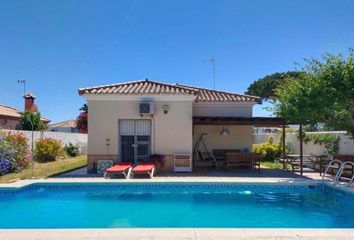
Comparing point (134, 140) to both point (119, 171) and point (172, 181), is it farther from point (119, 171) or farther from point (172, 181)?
point (172, 181)

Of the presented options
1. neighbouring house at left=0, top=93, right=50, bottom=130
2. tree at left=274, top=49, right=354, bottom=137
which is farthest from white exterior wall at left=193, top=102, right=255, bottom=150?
neighbouring house at left=0, top=93, right=50, bottom=130

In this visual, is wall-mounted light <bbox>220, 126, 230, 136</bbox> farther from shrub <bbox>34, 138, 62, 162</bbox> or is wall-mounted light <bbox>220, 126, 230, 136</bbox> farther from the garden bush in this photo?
shrub <bbox>34, 138, 62, 162</bbox>

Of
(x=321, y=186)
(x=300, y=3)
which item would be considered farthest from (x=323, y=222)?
(x=300, y=3)

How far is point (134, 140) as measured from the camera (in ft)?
65.6

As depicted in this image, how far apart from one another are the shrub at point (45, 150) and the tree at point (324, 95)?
17572 millimetres

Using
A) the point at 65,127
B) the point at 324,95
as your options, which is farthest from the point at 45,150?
the point at 65,127

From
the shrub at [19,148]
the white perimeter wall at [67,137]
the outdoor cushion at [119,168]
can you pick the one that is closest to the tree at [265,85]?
the white perimeter wall at [67,137]

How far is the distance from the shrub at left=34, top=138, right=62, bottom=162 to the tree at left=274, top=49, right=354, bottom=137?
57.7 ft

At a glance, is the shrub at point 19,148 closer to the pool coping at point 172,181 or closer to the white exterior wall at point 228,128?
the pool coping at point 172,181

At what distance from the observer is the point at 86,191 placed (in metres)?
15.4

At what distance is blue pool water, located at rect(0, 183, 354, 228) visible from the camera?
1077 cm

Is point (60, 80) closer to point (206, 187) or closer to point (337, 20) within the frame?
point (206, 187)

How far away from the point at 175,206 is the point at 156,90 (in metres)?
8.40

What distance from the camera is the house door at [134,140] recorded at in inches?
785
